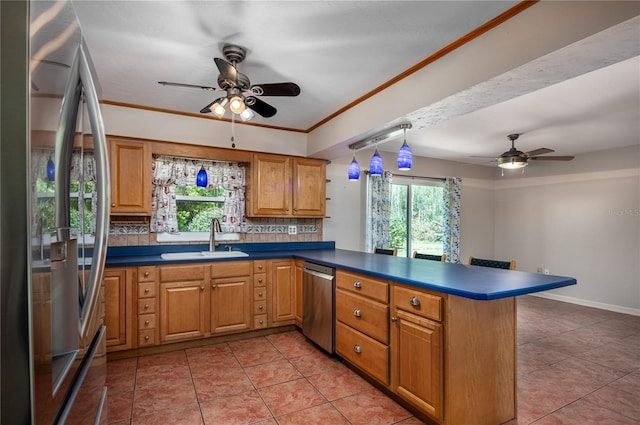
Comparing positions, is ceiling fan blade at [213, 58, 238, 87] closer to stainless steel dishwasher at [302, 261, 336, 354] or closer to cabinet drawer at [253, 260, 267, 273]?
stainless steel dishwasher at [302, 261, 336, 354]

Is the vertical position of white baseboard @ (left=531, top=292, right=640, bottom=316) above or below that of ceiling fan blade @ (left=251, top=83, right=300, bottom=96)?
below

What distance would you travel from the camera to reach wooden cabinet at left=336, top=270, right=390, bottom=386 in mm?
2281

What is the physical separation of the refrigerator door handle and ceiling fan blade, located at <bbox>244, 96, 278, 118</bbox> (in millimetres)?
1507

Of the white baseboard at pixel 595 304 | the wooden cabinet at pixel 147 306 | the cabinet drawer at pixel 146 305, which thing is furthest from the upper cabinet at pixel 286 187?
the white baseboard at pixel 595 304

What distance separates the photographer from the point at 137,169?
3.20 meters

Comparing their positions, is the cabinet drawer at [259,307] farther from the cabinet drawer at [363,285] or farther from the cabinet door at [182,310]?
the cabinet drawer at [363,285]

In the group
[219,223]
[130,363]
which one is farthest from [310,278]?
[130,363]

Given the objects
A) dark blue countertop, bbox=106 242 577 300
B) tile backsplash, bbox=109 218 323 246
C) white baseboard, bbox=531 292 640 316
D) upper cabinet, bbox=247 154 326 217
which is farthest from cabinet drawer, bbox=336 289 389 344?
white baseboard, bbox=531 292 640 316

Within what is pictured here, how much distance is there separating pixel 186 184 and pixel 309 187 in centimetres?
142

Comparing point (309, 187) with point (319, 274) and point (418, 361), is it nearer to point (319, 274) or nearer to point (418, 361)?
point (319, 274)

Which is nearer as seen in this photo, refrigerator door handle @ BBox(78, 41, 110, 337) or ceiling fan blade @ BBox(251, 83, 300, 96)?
refrigerator door handle @ BBox(78, 41, 110, 337)

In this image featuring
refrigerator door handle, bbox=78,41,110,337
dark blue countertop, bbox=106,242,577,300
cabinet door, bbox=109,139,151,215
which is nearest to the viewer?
refrigerator door handle, bbox=78,41,110,337

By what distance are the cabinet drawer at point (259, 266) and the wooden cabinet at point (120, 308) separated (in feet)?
3.60

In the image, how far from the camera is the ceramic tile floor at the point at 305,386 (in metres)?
2.10
